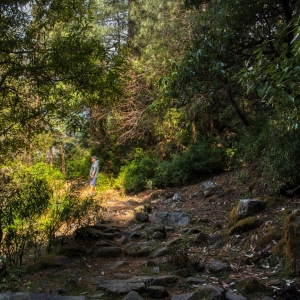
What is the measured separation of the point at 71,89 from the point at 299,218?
3.85 m

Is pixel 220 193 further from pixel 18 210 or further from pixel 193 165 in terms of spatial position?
pixel 18 210

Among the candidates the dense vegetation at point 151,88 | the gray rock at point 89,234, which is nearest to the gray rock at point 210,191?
the dense vegetation at point 151,88

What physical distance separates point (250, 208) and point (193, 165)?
6.27 m

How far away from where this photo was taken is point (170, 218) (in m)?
8.20

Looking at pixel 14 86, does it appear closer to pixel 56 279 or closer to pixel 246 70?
pixel 56 279

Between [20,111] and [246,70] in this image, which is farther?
[20,111]

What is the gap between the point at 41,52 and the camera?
4.63 meters

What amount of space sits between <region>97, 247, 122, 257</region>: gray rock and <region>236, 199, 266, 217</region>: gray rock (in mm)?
2292

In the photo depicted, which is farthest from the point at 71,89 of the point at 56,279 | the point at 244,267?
the point at 244,267

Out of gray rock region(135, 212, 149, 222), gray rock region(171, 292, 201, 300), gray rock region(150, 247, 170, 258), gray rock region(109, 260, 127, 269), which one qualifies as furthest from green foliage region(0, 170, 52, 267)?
gray rock region(135, 212, 149, 222)

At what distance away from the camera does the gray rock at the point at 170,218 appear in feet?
25.9

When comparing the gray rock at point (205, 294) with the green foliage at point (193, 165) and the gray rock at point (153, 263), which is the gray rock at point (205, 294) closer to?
the gray rock at point (153, 263)

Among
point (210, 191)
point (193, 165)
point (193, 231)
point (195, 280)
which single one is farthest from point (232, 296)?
point (193, 165)

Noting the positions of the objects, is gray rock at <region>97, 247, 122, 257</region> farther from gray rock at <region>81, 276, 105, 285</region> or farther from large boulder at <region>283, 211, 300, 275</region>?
large boulder at <region>283, 211, 300, 275</region>
